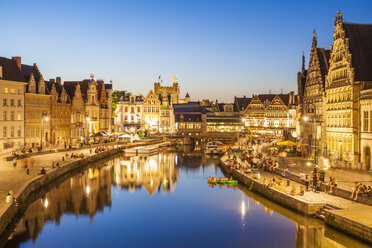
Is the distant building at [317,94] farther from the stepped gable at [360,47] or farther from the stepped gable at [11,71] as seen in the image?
the stepped gable at [11,71]

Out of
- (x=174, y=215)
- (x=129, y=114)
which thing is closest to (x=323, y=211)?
(x=174, y=215)

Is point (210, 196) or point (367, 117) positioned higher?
point (367, 117)

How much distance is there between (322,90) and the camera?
162ft

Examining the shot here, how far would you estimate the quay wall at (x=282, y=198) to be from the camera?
27.0 metres

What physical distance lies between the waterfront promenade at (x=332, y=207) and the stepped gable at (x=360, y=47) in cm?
1322

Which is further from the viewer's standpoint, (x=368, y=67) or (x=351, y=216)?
(x=368, y=67)

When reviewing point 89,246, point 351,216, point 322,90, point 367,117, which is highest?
point 322,90

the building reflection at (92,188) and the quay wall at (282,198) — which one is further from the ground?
the quay wall at (282,198)

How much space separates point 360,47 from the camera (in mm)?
41062

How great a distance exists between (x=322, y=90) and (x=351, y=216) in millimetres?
28654

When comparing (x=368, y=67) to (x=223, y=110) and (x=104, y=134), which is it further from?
(x=223, y=110)

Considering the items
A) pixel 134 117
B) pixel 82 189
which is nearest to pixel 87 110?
pixel 134 117

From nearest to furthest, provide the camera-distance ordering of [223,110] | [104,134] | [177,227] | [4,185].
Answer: [177,227]
[4,185]
[104,134]
[223,110]

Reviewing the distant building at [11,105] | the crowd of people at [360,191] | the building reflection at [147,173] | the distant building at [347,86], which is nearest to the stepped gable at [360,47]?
the distant building at [347,86]
